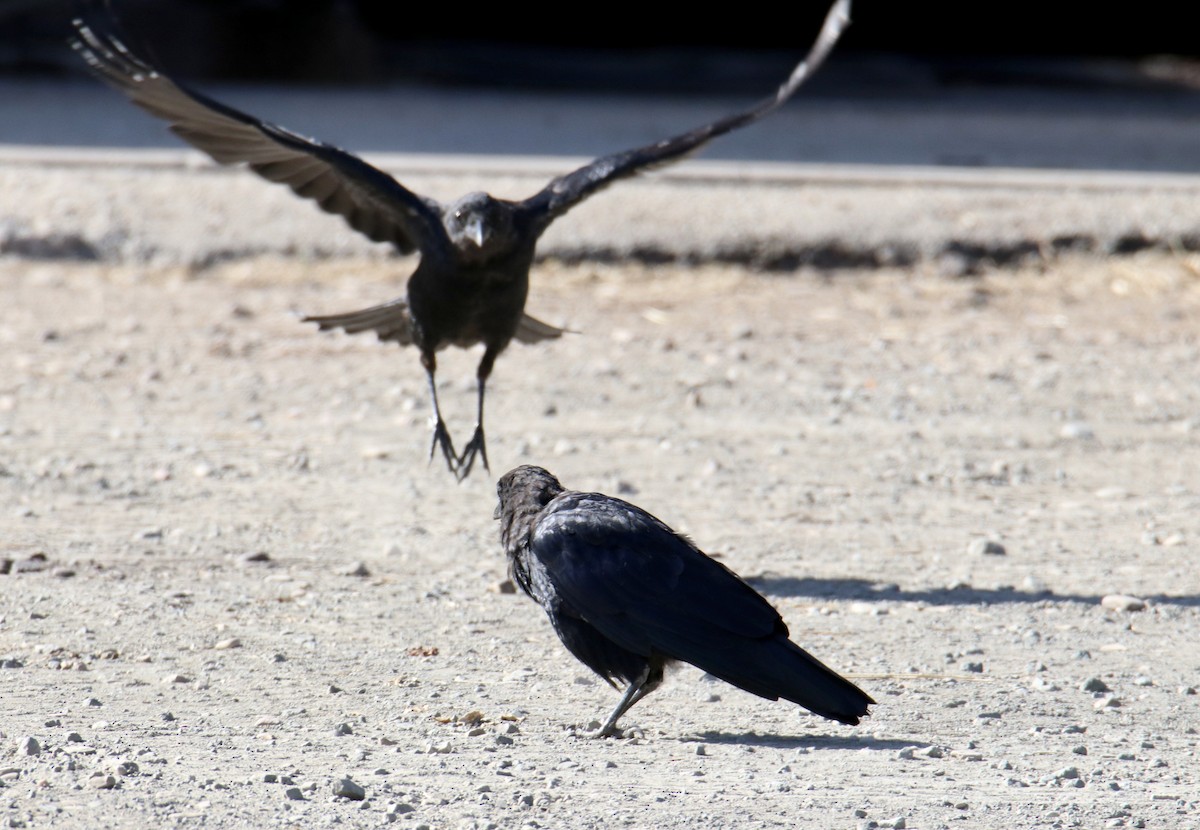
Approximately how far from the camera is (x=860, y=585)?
16.3ft

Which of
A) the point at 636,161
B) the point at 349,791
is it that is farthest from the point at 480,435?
the point at 349,791

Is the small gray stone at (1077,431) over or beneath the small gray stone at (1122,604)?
over

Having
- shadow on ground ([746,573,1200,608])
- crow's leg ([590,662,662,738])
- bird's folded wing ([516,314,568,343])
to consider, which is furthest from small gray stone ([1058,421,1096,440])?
crow's leg ([590,662,662,738])

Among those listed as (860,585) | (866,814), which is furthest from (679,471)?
(866,814)

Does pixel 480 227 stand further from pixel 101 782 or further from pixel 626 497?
pixel 101 782

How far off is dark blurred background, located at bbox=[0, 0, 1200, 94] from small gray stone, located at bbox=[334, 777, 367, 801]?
35.5ft

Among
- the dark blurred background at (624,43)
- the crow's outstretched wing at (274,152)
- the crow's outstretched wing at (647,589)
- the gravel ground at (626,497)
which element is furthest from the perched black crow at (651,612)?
the dark blurred background at (624,43)

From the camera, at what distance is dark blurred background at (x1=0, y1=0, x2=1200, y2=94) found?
15438 mm

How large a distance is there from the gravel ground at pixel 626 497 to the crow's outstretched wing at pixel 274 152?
912mm

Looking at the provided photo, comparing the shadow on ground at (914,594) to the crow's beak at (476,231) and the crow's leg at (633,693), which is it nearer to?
the crow's leg at (633,693)

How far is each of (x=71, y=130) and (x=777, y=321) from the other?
553cm

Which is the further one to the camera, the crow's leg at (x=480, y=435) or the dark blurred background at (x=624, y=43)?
the dark blurred background at (x=624, y=43)

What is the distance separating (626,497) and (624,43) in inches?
590

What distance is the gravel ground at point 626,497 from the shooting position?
3484mm
